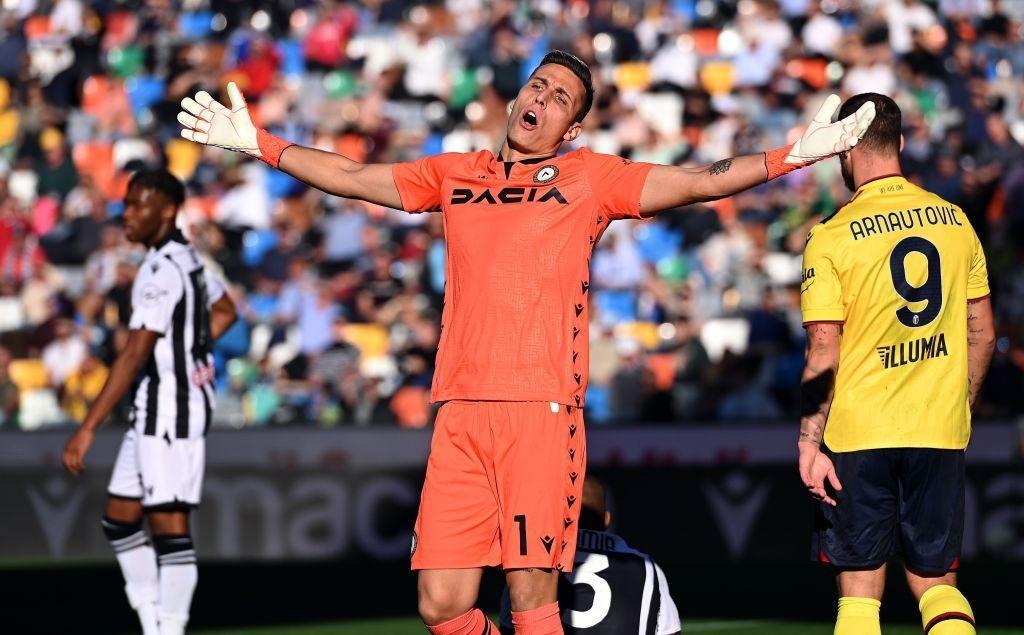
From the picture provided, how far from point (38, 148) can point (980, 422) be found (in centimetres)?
1157

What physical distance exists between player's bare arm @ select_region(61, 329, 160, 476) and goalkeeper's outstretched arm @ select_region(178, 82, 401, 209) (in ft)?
7.30

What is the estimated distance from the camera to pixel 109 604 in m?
11.0

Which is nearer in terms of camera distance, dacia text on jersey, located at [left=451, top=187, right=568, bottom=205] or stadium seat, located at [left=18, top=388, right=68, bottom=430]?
dacia text on jersey, located at [left=451, top=187, right=568, bottom=205]

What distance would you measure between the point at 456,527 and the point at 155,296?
3136 millimetres

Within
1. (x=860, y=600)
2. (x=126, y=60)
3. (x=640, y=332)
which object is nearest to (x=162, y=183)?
(x=860, y=600)

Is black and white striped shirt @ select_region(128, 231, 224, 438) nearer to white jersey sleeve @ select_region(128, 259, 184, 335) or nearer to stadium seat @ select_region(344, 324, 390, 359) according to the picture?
white jersey sleeve @ select_region(128, 259, 184, 335)

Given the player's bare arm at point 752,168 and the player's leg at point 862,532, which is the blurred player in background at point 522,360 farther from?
the player's leg at point 862,532

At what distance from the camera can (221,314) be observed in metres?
8.74

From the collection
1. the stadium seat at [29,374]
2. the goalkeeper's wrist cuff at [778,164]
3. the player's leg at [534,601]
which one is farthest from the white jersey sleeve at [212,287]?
the stadium seat at [29,374]

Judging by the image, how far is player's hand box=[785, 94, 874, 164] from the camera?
5.20 m

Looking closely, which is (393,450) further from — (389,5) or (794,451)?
(389,5)

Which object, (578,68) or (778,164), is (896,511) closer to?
(778,164)

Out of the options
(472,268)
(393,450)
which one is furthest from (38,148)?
(472,268)

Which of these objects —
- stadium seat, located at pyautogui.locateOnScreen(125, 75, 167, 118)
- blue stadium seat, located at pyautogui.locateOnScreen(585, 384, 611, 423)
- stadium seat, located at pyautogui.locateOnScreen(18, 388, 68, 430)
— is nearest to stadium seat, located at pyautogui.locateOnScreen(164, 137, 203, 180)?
stadium seat, located at pyautogui.locateOnScreen(125, 75, 167, 118)
